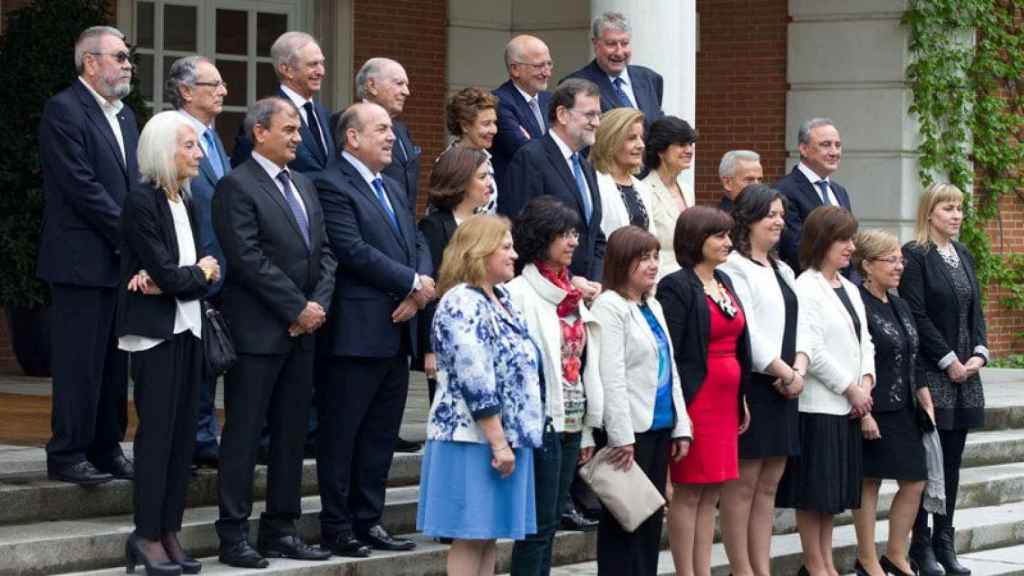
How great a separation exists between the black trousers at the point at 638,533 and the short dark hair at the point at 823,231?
1374 millimetres

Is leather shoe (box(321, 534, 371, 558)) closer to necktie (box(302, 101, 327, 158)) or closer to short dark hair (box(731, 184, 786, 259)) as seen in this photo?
necktie (box(302, 101, 327, 158))

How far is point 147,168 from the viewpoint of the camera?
7.30 m

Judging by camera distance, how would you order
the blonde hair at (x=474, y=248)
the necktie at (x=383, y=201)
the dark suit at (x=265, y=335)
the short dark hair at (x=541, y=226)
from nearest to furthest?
the blonde hair at (x=474, y=248)
the short dark hair at (x=541, y=226)
the dark suit at (x=265, y=335)
the necktie at (x=383, y=201)

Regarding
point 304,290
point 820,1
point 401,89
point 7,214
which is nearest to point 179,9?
point 7,214

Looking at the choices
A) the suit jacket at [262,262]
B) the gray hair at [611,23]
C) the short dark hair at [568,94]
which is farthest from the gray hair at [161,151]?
the gray hair at [611,23]

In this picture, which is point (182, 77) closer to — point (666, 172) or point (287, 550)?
point (287, 550)

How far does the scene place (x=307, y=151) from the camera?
8.50 metres

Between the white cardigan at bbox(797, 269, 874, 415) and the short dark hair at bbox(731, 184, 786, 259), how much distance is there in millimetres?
280

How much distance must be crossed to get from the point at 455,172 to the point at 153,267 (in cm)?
145

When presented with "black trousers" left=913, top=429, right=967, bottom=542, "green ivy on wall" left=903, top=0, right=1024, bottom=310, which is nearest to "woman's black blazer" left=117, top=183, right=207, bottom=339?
"black trousers" left=913, top=429, right=967, bottom=542

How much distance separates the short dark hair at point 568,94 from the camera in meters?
8.48

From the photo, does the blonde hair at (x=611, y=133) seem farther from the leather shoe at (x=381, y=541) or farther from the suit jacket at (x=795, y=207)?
the leather shoe at (x=381, y=541)

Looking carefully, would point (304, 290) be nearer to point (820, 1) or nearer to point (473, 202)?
point (473, 202)

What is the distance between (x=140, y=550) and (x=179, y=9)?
26.4 feet
